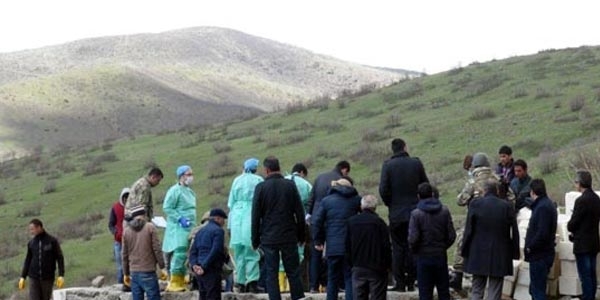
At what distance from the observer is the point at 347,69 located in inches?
5448

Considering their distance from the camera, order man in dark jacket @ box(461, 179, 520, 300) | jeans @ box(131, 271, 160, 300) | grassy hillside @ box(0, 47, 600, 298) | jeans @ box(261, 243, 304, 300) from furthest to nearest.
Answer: grassy hillside @ box(0, 47, 600, 298), jeans @ box(131, 271, 160, 300), jeans @ box(261, 243, 304, 300), man in dark jacket @ box(461, 179, 520, 300)

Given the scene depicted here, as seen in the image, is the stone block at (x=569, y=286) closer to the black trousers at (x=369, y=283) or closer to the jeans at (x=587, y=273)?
the jeans at (x=587, y=273)

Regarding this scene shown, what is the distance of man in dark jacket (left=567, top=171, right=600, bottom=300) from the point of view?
1350cm

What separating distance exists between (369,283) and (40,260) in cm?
684

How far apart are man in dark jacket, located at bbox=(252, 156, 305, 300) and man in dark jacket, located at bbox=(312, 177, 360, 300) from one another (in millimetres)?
270

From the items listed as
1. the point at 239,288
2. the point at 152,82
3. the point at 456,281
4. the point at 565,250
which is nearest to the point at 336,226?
the point at 456,281

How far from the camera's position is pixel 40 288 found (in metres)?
18.1

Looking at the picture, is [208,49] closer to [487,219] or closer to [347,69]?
[347,69]

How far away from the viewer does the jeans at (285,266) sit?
13906 millimetres

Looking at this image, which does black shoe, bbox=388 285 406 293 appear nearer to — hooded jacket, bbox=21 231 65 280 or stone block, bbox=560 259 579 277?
stone block, bbox=560 259 579 277

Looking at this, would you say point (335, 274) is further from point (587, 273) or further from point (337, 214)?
point (587, 273)

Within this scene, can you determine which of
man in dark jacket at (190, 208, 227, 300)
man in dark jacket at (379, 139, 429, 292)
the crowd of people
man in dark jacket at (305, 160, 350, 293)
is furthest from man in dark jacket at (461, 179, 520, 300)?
man in dark jacket at (190, 208, 227, 300)

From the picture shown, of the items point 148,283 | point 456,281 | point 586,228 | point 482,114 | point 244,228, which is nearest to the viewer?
point 586,228

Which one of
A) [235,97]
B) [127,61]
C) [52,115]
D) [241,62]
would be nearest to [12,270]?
[52,115]
